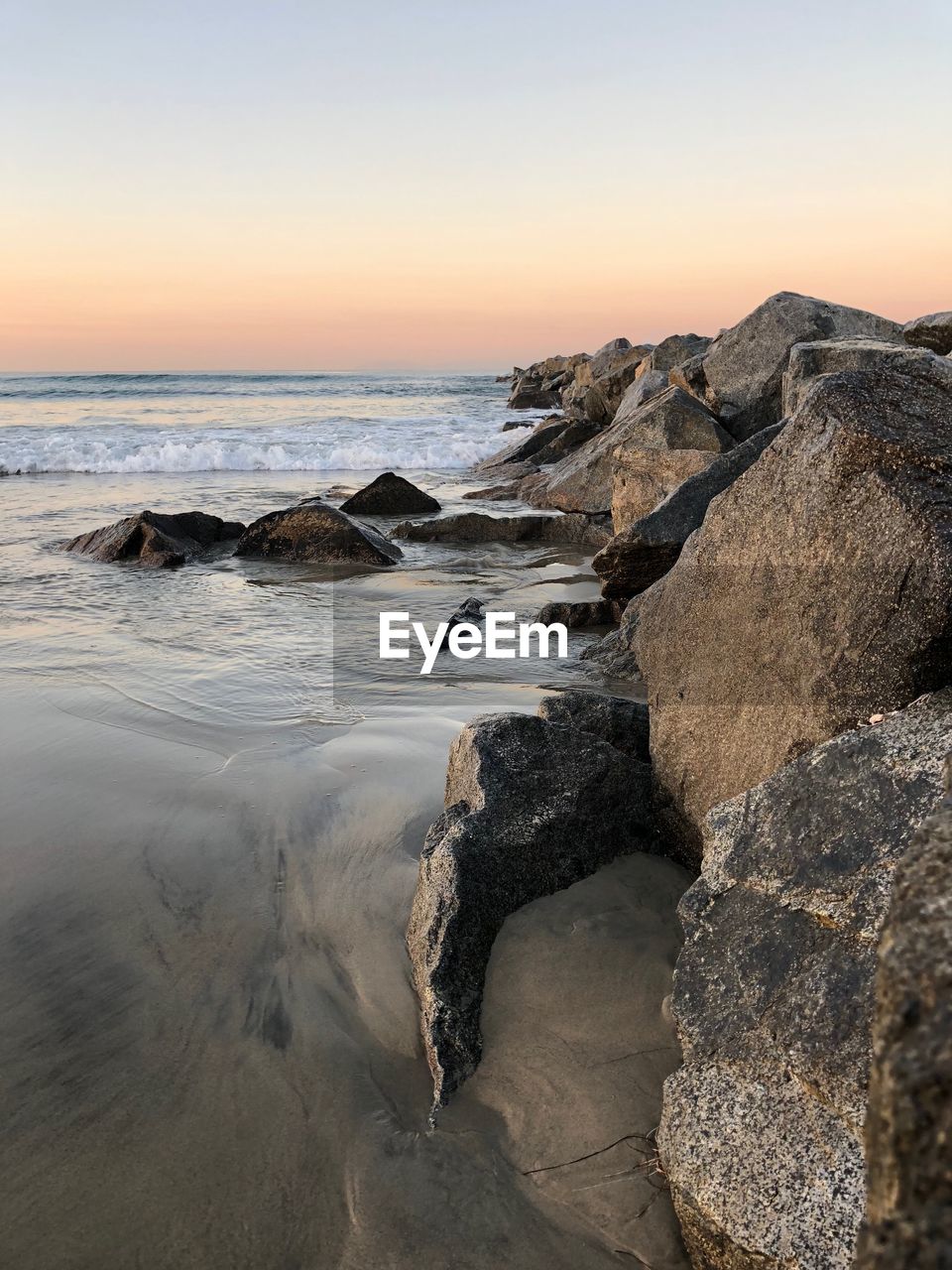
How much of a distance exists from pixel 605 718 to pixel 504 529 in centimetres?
686

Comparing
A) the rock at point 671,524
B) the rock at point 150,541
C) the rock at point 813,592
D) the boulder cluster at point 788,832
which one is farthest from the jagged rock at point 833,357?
the rock at point 150,541

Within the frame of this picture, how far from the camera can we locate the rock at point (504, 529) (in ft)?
33.5

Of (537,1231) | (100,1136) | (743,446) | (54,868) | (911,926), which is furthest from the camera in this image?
(743,446)

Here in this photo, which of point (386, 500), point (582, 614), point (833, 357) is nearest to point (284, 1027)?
point (582, 614)

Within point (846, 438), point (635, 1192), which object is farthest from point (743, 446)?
point (635, 1192)

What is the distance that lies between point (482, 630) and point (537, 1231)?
478 centimetres

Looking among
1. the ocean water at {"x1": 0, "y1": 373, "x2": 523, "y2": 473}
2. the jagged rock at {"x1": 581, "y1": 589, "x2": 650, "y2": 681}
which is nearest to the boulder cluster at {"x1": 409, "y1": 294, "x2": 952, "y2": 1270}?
the jagged rock at {"x1": 581, "y1": 589, "x2": 650, "y2": 681}

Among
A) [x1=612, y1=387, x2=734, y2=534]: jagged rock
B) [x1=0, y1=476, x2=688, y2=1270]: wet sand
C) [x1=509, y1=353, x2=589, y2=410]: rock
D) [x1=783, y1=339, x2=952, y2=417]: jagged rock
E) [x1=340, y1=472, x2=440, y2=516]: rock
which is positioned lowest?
[x1=0, y1=476, x2=688, y2=1270]: wet sand

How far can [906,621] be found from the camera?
2.24 m

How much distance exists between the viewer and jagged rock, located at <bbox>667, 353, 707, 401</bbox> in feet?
31.7

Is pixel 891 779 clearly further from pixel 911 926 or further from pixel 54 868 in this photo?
pixel 54 868

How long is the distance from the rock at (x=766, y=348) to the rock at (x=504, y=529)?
6.14 feet

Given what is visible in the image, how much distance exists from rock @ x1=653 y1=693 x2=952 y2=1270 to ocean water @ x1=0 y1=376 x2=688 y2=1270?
265mm

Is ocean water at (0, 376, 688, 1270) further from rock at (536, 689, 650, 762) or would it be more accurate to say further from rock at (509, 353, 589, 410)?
rock at (509, 353, 589, 410)
